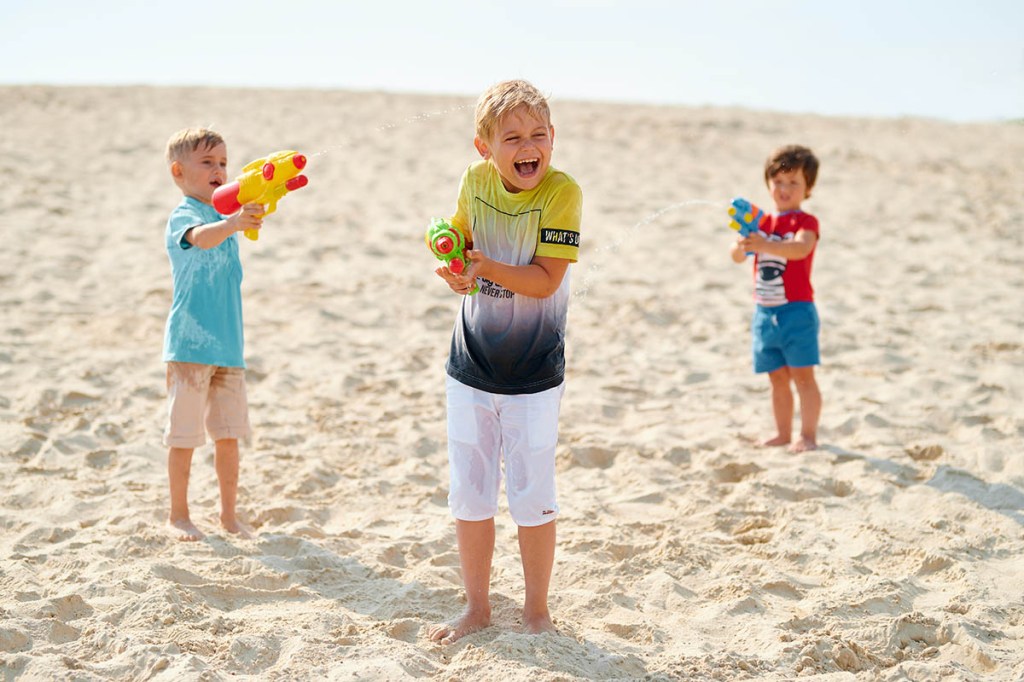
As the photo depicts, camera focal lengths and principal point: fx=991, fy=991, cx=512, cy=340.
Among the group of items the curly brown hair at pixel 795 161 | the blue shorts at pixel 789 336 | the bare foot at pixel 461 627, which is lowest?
the bare foot at pixel 461 627

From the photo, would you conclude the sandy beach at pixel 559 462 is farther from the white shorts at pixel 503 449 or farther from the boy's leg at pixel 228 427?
the white shorts at pixel 503 449

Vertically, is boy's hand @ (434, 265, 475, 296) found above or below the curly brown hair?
below

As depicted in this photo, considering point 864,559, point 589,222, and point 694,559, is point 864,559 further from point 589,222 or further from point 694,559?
point 589,222

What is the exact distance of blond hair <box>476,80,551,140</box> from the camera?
9.21ft

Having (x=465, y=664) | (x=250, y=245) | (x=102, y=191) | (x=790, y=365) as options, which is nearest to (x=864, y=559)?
(x=790, y=365)

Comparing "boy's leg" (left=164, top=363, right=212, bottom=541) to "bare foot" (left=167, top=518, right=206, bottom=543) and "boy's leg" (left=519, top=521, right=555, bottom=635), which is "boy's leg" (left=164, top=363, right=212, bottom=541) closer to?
"bare foot" (left=167, top=518, right=206, bottom=543)

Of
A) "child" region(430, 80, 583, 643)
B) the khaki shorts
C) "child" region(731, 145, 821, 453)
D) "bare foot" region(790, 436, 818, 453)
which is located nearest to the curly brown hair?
"child" region(731, 145, 821, 453)

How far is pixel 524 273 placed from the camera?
2.85 meters

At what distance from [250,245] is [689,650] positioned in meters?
6.55

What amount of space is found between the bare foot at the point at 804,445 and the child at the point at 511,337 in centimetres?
217

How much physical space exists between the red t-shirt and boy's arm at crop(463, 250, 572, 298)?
2263 mm

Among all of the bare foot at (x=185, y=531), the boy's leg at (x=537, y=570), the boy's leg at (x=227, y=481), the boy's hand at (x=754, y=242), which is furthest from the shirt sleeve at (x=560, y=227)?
the boy's hand at (x=754, y=242)

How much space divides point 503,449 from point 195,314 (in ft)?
4.70

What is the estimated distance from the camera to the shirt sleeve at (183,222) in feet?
12.2
